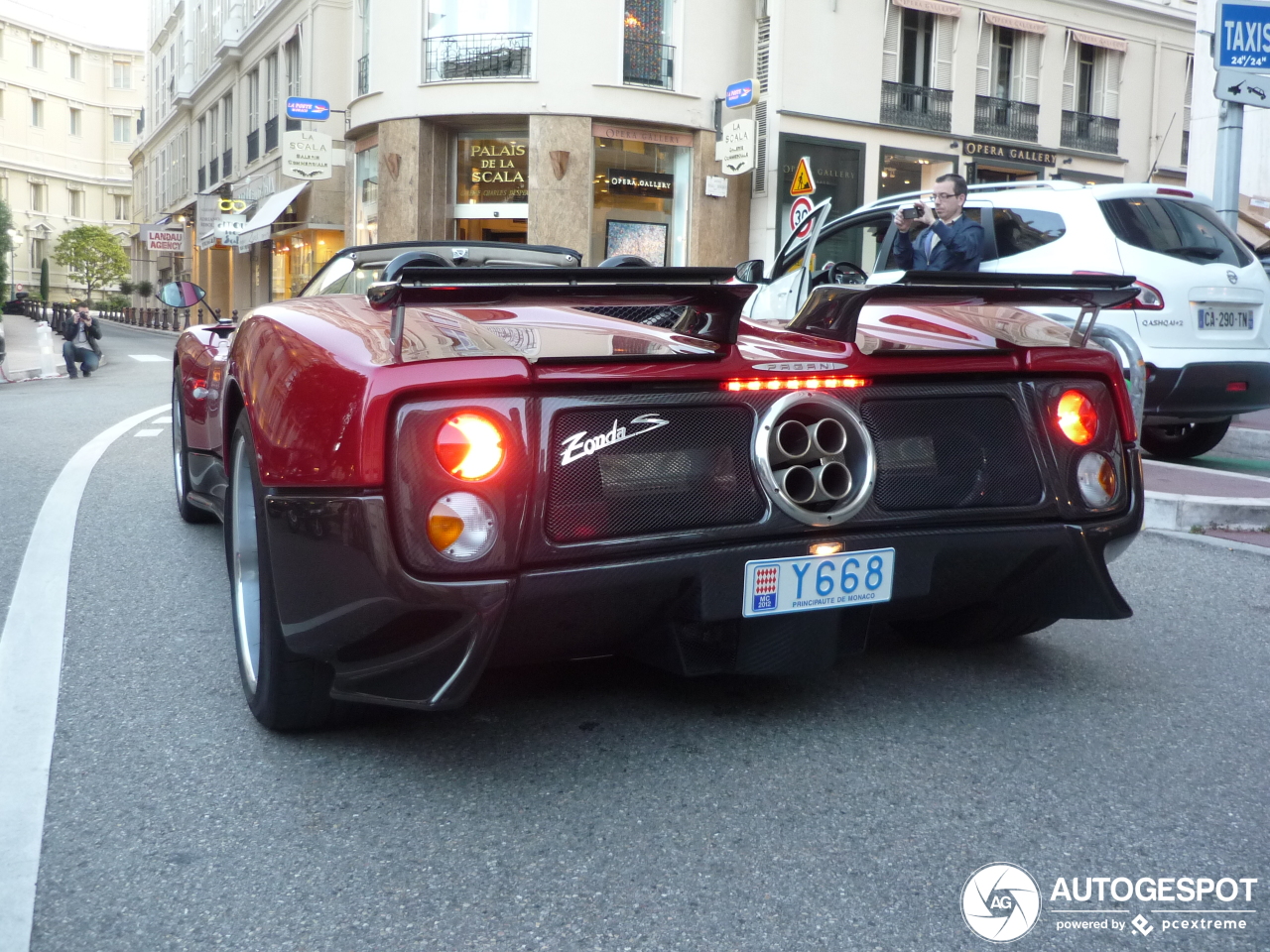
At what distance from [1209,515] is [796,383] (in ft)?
12.3

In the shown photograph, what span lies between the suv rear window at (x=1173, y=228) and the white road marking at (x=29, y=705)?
5.64m

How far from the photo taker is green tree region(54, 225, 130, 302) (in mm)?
69312

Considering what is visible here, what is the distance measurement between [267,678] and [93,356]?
744 inches

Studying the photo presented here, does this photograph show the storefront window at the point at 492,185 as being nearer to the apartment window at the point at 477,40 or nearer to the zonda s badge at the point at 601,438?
the apartment window at the point at 477,40

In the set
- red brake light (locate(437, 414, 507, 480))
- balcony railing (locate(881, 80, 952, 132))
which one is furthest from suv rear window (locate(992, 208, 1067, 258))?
balcony railing (locate(881, 80, 952, 132))

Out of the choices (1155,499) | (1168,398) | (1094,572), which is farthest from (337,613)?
(1168,398)

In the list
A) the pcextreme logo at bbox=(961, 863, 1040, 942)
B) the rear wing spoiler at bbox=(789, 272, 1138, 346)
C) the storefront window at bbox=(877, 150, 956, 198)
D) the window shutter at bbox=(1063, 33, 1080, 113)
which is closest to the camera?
the pcextreme logo at bbox=(961, 863, 1040, 942)

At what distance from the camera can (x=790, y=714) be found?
113 inches

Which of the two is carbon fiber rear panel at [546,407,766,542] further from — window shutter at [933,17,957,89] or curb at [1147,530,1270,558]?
window shutter at [933,17,957,89]

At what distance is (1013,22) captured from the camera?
2475 centimetres

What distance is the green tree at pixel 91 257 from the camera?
69.3 meters

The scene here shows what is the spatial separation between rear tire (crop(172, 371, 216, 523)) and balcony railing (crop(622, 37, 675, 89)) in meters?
18.1

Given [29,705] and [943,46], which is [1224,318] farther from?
[943,46]

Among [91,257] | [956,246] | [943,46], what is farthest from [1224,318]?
[91,257]
